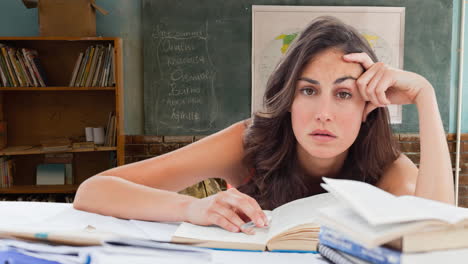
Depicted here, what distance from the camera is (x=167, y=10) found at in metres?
3.42

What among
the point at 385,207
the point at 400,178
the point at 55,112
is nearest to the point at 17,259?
the point at 385,207

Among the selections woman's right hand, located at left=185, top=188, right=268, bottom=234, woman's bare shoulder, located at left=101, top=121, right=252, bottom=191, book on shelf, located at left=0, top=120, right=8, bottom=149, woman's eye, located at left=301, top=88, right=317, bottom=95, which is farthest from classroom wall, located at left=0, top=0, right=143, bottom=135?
woman's right hand, located at left=185, top=188, right=268, bottom=234

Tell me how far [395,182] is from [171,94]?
8.04 feet

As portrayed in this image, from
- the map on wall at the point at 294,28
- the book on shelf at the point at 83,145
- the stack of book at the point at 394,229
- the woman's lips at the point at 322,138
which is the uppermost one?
the map on wall at the point at 294,28

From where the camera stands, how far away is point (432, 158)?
1.10 m

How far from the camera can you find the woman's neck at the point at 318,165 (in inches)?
55.0

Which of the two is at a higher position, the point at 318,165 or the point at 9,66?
the point at 9,66

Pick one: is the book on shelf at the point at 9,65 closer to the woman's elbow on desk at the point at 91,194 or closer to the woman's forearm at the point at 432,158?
the woman's elbow on desk at the point at 91,194

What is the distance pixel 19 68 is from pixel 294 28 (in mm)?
2121

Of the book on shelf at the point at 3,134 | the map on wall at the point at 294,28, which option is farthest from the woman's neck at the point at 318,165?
the book on shelf at the point at 3,134

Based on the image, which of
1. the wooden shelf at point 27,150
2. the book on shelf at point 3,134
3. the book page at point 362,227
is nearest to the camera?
the book page at point 362,227

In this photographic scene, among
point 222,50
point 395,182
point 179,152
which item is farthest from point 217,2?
point 395,182

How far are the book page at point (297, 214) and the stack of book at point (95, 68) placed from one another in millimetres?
2518

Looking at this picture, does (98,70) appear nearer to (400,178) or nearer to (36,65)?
(36,65)
